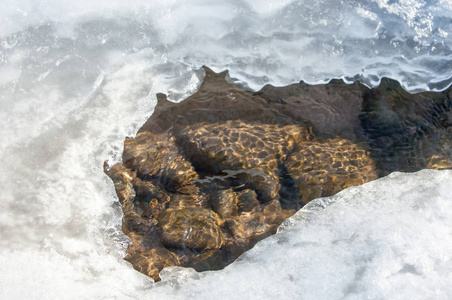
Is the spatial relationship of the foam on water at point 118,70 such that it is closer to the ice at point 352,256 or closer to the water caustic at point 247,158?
the ice at point 352,256

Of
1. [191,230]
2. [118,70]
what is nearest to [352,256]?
[191,230]

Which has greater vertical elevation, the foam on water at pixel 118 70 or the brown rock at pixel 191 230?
the foam on water at pixel 118 70

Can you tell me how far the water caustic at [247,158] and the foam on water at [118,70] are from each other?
17cm

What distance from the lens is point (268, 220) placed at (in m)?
3.84

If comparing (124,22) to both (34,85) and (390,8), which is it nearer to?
(34,85)

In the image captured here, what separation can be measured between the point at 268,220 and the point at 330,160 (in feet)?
3.23

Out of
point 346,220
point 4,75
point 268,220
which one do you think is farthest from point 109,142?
point 346,220

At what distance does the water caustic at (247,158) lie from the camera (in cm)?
367

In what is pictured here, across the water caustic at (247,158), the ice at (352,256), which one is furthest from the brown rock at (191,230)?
the ice at (352,256)

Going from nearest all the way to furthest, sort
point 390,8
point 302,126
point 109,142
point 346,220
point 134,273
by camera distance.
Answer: point 134,273, point 346,220, point 109,142, point 302,126, point 390,8

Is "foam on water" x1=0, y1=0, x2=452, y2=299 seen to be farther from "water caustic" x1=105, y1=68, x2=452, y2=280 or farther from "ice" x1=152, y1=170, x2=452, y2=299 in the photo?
"water caustic" x1=105, y1=68, x2=452, y2=280

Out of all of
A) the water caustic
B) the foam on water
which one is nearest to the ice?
the foam on water

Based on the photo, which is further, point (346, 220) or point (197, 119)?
point (197, 119)

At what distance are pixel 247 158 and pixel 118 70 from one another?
1807 mm
